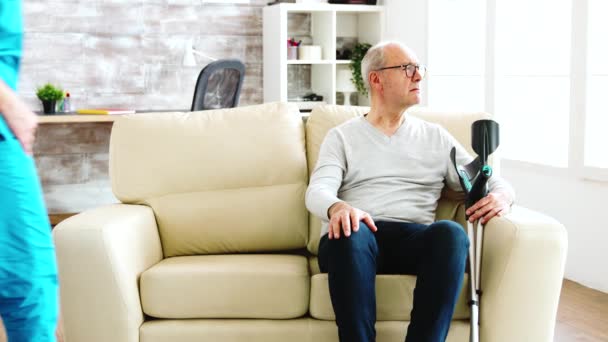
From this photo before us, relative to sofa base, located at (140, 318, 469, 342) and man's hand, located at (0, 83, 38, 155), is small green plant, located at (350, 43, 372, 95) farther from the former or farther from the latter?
man's hand, located at (0, 83, 38, 155)

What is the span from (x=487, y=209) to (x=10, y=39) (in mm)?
1491

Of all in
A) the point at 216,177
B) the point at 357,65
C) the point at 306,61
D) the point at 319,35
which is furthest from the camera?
the point at 319,35

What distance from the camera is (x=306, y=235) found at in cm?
286

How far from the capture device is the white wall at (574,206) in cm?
384

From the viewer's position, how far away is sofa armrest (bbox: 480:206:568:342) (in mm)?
2309

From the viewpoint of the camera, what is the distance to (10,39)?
60.3 inches

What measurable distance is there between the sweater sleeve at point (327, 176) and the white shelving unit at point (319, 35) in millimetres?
3310

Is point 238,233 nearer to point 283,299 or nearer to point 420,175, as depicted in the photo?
point 283,299

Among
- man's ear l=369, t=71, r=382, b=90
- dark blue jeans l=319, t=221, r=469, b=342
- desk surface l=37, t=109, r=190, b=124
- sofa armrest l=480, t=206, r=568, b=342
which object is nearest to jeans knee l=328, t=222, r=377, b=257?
dark blue jeans l=319, t=221, r=469, b=342

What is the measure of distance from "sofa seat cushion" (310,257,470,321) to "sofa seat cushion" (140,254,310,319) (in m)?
0.05

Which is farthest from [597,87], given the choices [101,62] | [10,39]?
[101,62]

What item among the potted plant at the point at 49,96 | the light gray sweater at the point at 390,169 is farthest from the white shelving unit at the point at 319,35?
the light gray sweater at the point at 390,169

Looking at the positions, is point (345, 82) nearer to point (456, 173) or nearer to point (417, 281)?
point (456, 173)

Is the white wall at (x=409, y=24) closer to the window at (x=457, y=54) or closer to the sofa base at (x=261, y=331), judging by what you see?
the window at (x=457, y=54)
